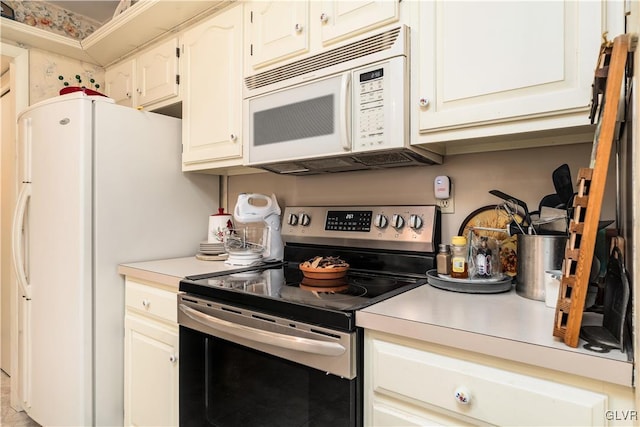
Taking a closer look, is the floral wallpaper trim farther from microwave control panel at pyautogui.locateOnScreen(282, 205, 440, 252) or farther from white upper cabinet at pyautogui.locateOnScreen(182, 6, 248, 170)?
microwave control panel at pyautogui.locateOnScreen(282, 205, 440, 252)

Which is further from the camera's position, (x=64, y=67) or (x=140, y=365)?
(x=64, y=67)

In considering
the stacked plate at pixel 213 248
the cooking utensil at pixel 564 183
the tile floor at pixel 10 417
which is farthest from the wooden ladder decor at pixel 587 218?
the tile floor at pixel 10 417

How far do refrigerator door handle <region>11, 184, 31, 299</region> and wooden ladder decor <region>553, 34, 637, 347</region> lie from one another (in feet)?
7.32

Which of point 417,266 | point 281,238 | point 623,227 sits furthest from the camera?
point 281,238

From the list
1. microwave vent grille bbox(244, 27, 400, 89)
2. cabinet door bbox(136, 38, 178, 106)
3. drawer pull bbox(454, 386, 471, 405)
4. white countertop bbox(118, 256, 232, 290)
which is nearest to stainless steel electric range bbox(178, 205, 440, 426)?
white countertop bbox(118, 256, 232, 290)

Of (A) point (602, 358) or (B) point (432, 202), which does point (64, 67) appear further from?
(A) point (602, 358)

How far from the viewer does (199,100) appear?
1871 millimetres

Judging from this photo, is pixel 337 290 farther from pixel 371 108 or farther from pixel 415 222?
pixel 371 108

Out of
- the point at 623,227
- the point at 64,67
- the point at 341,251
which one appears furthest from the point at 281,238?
the point at 64,67

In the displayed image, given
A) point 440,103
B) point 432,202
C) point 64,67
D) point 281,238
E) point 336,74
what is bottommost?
point 281,238

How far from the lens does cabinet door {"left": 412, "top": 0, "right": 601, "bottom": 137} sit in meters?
0.95

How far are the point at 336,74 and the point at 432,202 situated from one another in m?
0.62

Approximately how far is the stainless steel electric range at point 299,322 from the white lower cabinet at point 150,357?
0.49ft

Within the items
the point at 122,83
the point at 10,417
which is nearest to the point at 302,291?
the point at 122,83
